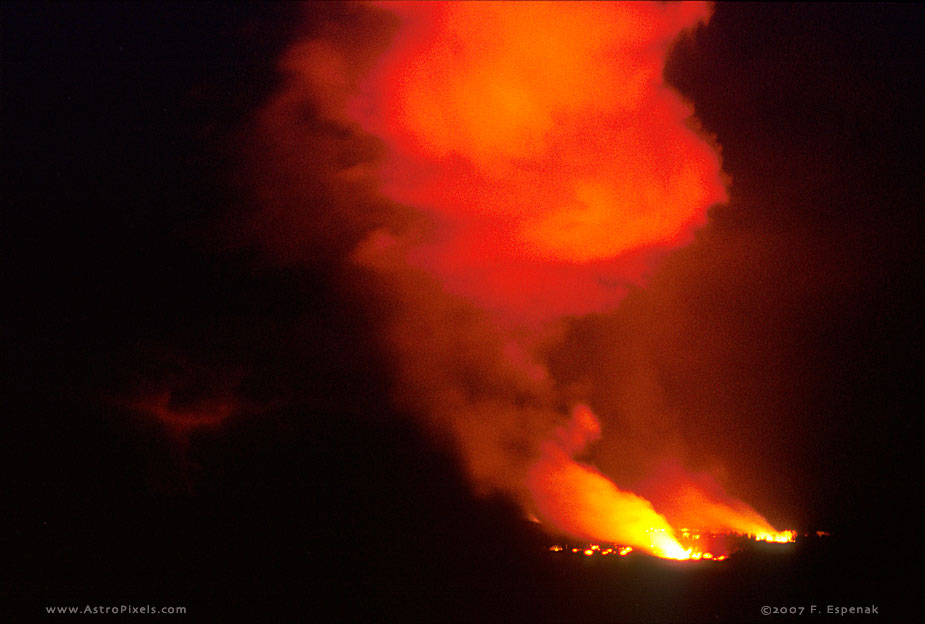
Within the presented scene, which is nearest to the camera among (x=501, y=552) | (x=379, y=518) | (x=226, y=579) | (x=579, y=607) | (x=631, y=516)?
(x=579, y=607)

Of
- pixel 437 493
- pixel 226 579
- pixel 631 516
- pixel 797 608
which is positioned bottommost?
pixel 797 608

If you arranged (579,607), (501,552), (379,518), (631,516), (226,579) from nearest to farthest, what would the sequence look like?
(579,607)
(226,579)
(501,552)
(631,516)
(379,518)

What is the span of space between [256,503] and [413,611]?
7363 millimetres

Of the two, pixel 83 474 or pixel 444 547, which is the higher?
pixel 83 474

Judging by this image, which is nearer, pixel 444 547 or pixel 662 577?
pixel 662 577

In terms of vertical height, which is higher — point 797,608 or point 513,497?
point 513,497

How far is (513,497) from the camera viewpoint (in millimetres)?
18812

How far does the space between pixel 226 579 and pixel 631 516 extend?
907 centimetres

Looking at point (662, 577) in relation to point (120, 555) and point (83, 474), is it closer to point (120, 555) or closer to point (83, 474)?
point (120, 555)

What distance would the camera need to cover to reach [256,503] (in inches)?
739

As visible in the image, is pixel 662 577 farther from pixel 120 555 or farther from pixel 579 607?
pixel 120 555

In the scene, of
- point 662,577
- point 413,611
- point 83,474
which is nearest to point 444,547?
point 413,611

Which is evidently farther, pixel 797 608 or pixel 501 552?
pixel 501 552

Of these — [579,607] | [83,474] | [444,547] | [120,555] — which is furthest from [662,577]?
[83,474]
